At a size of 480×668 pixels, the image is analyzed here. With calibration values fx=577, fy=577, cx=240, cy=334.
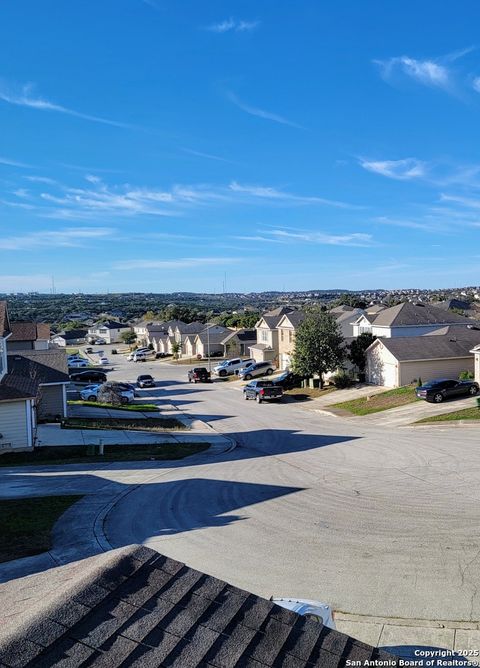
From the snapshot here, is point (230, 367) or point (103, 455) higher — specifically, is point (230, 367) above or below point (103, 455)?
above

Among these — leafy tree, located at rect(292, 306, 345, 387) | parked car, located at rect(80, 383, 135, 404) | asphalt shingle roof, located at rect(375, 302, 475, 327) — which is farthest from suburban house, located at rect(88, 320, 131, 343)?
leafy tree, located at rect(292, 306, 345, 387)

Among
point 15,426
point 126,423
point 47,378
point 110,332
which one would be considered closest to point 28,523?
point 15,426

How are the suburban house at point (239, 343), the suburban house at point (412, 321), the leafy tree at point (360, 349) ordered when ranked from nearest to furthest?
the leafy tree at point (360, 349) → the suburban house at point (412, 321) → the suburban house at point (239, 343)

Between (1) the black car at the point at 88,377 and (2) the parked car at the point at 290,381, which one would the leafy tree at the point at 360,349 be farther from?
(1) the black car at the point at 88,377

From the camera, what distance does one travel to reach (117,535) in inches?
552

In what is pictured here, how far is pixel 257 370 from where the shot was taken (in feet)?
202

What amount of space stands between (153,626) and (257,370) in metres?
57.6

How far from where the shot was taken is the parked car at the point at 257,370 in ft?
201

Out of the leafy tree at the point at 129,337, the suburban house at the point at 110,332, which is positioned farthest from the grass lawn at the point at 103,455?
the suburban house at the point at 110,332

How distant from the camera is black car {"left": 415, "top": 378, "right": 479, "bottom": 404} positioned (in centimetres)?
3519

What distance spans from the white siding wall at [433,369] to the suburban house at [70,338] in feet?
340

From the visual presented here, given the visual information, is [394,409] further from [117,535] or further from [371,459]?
[117,535]

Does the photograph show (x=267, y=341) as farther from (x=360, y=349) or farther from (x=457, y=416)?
(x=457, y=416)

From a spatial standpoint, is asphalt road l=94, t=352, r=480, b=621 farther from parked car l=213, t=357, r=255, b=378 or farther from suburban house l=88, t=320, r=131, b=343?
suburban house l=88, t=320, r=131, b=343
